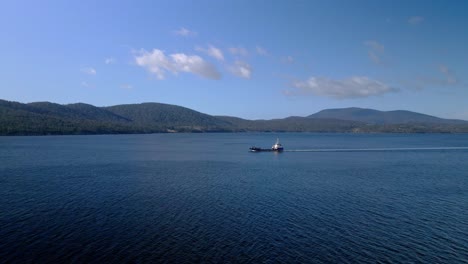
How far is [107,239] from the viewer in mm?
24547

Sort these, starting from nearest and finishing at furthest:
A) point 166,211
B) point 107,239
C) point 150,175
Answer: point 107,239 < point 166,211 < point 150,175

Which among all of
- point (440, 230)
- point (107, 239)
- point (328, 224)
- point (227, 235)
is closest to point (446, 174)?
point (440, 230)

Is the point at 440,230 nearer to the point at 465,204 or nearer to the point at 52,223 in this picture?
the point at 465,204

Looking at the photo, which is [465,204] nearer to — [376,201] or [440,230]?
[376,201]

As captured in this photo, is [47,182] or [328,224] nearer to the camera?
[328,224]

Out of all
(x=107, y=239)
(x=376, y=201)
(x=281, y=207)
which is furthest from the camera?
(x=376, y=201)

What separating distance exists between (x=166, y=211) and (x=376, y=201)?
22124mm

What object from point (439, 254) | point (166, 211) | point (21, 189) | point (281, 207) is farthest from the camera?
point (21, 189)

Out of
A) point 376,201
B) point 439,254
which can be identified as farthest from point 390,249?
point 376,201

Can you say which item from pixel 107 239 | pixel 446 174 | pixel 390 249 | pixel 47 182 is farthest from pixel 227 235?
pixel 446 174

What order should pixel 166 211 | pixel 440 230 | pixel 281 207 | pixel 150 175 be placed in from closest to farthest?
pixel 440 230 → pixel 166 211 → pixel 281 207 → pixel 150 175

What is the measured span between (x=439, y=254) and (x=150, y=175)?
42.0 metres

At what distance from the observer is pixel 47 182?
151ft

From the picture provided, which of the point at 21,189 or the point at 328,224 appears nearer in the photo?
the point at 328,224
